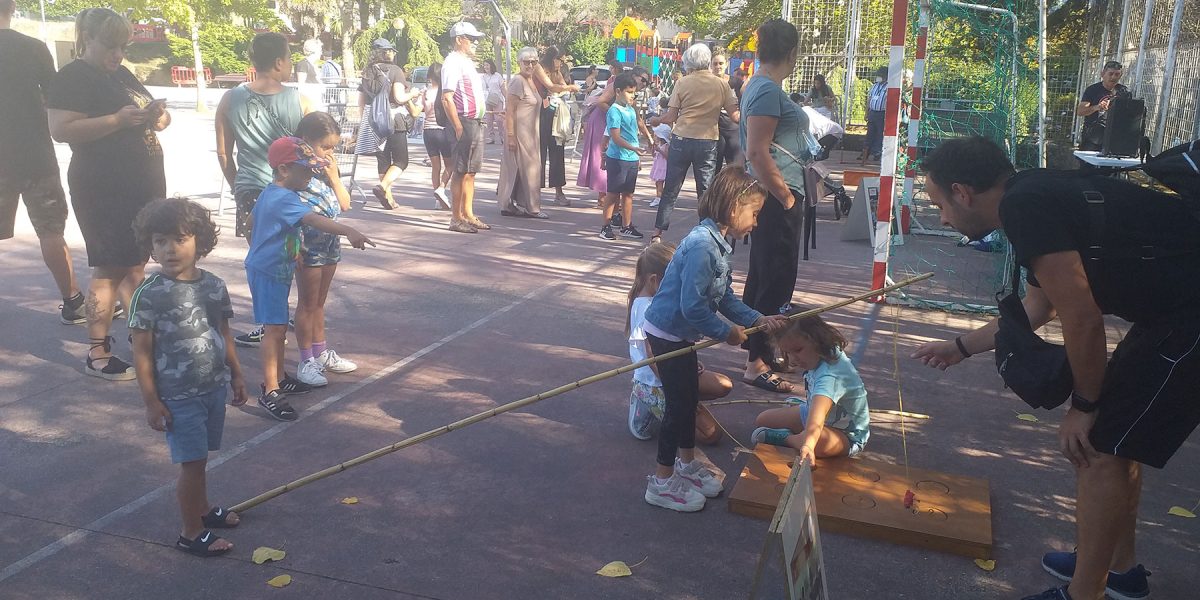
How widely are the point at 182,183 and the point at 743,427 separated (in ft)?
34.3

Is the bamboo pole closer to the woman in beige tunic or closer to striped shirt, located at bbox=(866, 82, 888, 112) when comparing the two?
the woman in beige tunic

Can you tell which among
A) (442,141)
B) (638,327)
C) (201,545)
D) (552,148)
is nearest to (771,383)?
(638,327)

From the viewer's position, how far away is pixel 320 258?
535cm

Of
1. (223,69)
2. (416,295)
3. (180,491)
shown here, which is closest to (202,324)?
(180,491)

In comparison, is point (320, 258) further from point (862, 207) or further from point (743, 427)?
point (862, 207)

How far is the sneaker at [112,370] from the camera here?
17.9 feet

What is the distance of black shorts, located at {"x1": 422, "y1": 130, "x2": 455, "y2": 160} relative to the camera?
10.6m

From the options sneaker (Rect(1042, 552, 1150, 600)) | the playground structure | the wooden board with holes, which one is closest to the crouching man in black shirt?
sneaker (Rect(1042, 552, 1150, 600))

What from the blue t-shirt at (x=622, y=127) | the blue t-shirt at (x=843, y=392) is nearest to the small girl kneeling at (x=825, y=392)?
the blue t-shirt at (x=843, y=392)

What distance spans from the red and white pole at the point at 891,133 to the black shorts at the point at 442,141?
4980 mm

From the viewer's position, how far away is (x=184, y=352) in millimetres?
3535

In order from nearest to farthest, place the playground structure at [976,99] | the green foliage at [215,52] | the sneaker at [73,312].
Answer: the sneaker at [73,312]
the playground structure at [976,99]
the green foliage at [215,52]

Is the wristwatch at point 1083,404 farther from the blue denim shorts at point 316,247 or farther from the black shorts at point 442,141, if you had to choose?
the black shorts at point 442,141

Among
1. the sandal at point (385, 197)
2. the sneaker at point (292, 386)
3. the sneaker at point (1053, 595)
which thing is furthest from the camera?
the sandal at point (385, 197)
